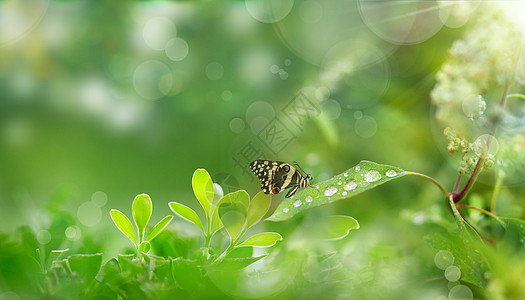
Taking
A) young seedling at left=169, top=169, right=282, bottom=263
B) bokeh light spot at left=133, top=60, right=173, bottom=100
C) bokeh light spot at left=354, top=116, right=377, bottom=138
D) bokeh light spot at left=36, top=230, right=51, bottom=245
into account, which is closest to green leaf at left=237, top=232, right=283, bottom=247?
young seedling at left=169, top=169, right=282, bottom=263

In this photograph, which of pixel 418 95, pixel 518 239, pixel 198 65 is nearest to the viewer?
pixel 518 239

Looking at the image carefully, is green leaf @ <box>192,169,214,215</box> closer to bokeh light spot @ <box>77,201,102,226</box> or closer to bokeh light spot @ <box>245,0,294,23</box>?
bokeh light spot @ <box>77,201,102,226</box>

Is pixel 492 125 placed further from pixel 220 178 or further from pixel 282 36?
pixel 282 36

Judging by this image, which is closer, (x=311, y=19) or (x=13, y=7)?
(x=311, y=19)

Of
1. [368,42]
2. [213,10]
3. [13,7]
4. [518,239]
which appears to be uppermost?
[13,7]

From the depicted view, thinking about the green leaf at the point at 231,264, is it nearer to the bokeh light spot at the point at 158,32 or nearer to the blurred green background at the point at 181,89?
the blurred green background at the point at 181,89

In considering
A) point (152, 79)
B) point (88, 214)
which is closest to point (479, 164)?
point (88, 214)

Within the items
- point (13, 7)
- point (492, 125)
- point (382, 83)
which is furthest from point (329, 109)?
point (13, 7)
